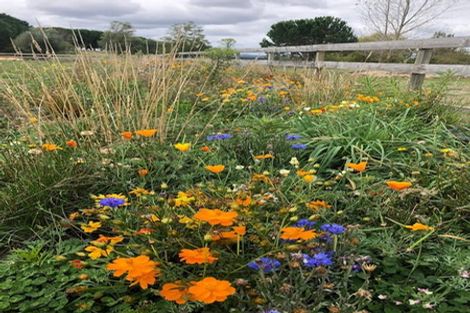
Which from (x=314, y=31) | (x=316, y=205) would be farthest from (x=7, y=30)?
(x=316, y=205)

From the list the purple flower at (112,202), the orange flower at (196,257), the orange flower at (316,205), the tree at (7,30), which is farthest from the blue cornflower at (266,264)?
the tree at (7,30)

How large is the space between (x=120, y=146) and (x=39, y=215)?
2.09ft

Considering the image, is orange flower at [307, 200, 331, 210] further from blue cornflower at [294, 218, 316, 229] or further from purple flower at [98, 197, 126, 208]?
purple flower at [98, 197, 126, 208]

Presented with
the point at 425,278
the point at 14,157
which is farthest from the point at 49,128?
the point at 425,278

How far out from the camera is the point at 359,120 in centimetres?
292

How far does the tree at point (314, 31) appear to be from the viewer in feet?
78.6

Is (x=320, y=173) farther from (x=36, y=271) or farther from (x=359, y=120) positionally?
(x=36, y=271)

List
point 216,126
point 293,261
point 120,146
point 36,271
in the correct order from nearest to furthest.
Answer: point 293,261, point 36,271, point 120,146, point 216,126

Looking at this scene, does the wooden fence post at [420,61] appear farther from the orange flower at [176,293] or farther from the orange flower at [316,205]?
the orange flower at [176,293]

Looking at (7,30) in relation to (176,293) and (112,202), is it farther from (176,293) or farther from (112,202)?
(176,293)

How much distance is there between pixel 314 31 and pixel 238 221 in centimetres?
2439

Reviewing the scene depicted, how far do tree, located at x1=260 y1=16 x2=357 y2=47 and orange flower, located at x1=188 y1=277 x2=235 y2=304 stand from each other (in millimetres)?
24300

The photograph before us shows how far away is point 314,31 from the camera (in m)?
24.2

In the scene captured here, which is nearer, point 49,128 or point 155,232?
point 155,232
